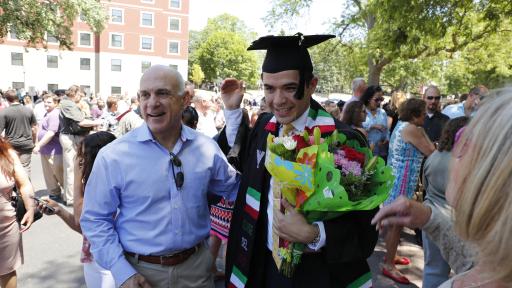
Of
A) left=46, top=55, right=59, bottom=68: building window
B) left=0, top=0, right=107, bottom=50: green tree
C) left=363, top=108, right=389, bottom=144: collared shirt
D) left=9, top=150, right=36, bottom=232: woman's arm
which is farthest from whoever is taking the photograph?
left=46, top=55, right=59, bottom=68: building window

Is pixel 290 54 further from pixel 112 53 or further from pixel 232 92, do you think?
pixel 112 53

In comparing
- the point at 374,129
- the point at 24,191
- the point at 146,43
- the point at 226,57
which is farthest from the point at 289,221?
the point at 226,57

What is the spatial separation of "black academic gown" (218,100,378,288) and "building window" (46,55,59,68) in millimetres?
46289

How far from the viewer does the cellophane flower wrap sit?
5.20ft

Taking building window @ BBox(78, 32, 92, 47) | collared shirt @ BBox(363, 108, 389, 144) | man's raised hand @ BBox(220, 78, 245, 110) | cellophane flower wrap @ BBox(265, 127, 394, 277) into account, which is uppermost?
building window @ BBox(78, 32, 92, 47)

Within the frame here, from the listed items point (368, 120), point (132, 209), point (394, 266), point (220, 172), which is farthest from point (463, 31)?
point (132, 209)

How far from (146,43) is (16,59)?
1389 cm

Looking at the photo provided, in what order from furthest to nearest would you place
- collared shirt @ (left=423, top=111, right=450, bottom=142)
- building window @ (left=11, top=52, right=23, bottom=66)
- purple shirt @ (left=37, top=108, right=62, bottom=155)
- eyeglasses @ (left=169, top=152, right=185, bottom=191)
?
building window @ (left=11, top=52, right=23, bottom=66) → purple shirt @ (left=37, top=108, right=62, bottom=155) → collared shirt @ (left=423, top=111, right=450, bottom=142) → eyeglasses @ (left=169, top=152, right=185, bottom=191)

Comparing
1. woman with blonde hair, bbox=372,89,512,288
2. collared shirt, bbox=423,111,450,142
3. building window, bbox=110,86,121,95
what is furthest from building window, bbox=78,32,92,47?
woman with blonde hair, bbox=372,89,512,288

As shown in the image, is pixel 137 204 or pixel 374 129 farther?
pixel 374 129

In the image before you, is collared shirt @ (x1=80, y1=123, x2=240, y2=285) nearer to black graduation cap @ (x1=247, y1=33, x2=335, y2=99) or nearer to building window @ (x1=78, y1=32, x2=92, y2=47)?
black graduation cap @ (x1=247, y1=33, x2=335, y2=99)

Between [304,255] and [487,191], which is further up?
[487,191]

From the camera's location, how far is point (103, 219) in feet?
7.34

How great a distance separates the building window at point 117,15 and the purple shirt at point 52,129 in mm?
41082
